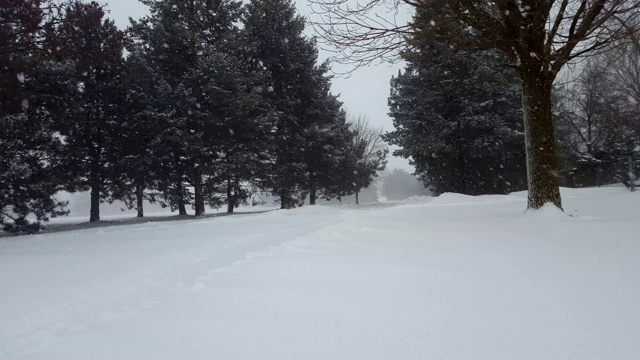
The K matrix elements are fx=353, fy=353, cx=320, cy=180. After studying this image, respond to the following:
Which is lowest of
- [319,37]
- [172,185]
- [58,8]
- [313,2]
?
[172,185]

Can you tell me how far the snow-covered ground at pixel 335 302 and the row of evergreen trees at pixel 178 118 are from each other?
12.9 meters

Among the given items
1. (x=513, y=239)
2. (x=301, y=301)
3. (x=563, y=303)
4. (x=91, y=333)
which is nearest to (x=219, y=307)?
(x=301, y=301)

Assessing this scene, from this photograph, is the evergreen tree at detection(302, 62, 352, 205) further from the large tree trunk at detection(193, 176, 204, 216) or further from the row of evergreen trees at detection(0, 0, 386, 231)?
the large tree trunk at detection(193, 176, 204, 216)

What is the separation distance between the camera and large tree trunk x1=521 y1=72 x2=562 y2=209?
652cm

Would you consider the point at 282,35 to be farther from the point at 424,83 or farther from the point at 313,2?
the point at 313,2

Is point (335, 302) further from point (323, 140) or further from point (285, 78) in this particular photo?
point (285, 78)

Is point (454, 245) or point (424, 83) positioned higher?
point (424, 83)

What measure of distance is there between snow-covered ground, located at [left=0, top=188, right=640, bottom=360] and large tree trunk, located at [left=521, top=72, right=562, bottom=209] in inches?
99.0

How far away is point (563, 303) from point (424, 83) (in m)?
19.4

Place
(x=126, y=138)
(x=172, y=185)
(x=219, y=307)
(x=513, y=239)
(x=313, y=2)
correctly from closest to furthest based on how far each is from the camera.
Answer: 1. (x=219, y=307)
2. (x=513, y=239)
3. (x=313, y=2)
4. (x=126, y=138)
5. (x=172, y=185)

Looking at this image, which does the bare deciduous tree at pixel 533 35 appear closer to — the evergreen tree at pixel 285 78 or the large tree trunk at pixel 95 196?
the evergreen tree at pixel 285 78

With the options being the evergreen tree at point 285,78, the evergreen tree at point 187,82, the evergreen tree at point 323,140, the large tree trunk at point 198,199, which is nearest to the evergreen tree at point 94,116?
the evergreen tree at point 187,82

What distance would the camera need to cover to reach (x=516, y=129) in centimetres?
2141

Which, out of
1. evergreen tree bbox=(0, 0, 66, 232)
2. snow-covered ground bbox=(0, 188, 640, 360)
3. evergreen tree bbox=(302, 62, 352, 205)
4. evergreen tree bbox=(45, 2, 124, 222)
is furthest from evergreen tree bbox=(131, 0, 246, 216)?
snow-covered ground bbox=(0, 188, 640, 360)
